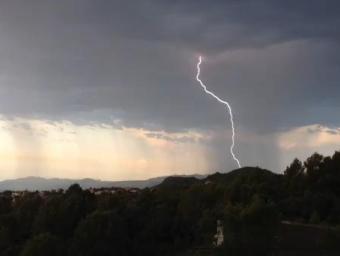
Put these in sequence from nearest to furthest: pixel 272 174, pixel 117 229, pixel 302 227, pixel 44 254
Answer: pixel 302 227 → pixel 44 254 → pixel 117 229 → pixel 272 174

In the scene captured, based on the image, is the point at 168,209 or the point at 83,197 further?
the point at 83,197

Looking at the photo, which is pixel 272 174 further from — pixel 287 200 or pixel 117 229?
pixel 117 229

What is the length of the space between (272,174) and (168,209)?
15.6 meters

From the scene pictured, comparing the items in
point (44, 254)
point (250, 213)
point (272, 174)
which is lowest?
point (44, 254)

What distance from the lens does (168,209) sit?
49.2m

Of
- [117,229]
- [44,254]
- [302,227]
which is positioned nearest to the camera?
[302,227]

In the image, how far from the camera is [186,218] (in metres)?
46.4

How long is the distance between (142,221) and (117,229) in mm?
5737

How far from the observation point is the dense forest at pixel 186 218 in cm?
3006

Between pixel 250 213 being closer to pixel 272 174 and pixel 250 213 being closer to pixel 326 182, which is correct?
pixel 326 182

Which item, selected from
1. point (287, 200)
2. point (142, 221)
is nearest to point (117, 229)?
point (142, 221)

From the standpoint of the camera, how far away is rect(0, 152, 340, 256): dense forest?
30.1 meters

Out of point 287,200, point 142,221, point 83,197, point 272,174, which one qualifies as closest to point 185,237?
point 142,221

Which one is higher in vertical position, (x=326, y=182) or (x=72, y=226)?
(x=326, y=182)
